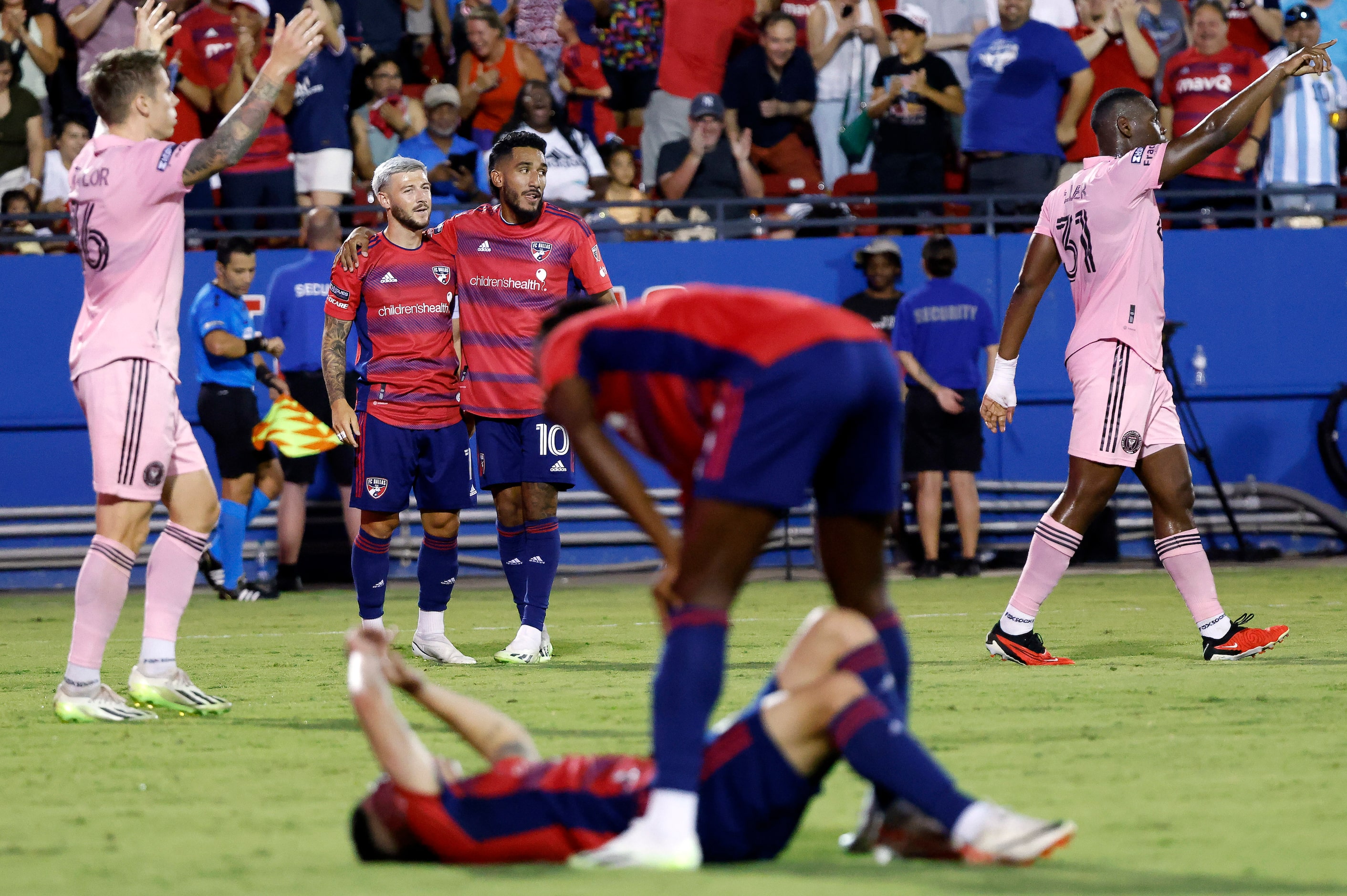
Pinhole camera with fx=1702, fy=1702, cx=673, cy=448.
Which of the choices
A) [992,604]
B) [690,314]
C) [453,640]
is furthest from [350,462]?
[690,314]

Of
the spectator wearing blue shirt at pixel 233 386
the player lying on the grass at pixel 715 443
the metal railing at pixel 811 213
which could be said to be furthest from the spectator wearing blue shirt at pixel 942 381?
the player lying on the grass at pixel 715 443

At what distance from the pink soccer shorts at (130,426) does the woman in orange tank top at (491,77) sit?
9.39 meters

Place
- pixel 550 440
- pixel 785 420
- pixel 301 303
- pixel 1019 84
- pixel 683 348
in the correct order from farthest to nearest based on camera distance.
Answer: pixel 1019 84
pixel 301 303
pixel 550 440
pixel 683 348
pixel 785 420

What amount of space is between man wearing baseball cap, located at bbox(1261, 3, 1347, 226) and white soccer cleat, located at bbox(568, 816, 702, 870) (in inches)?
526

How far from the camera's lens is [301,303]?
557 inches

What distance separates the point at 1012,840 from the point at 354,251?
625 cm

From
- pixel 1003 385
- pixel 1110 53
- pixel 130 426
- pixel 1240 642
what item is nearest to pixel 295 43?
pixel 130 426

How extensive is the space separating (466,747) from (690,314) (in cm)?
250

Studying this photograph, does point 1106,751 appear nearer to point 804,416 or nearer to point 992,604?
point 804,416

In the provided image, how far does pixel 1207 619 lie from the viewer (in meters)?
8.53

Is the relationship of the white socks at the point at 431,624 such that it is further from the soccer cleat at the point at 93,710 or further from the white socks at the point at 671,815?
the white socks at the point at 671,815

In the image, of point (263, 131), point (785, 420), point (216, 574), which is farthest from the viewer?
point (263, 131)

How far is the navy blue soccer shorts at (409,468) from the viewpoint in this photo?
916 cm

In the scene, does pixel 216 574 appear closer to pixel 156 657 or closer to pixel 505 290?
pixel 505 290
